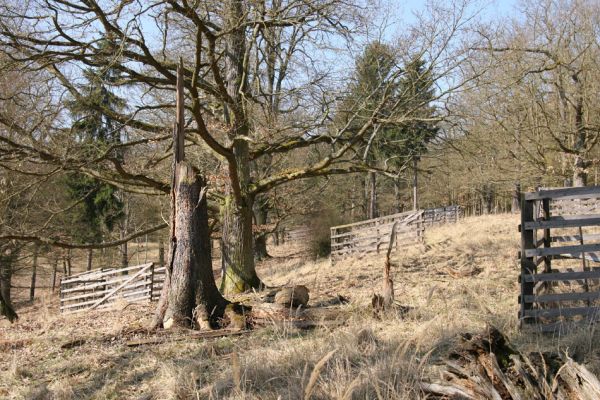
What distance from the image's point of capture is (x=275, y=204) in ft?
71.3

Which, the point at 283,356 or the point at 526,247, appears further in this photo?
the point at 526,247

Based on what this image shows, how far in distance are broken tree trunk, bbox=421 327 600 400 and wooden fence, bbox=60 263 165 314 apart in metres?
13.6

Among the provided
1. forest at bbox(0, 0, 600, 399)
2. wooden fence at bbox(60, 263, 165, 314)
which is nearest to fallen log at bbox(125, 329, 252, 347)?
forest at bbox(0, 0, 600, 399)

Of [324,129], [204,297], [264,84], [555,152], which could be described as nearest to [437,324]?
[204,297]

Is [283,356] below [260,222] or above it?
below

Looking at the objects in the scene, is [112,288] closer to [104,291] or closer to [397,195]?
[104,291]

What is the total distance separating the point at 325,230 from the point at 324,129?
13.0m

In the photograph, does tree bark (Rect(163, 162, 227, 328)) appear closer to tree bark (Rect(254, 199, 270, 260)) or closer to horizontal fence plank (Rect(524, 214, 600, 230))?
horizontal fence plank (Rect(524, 214, 600, 230))

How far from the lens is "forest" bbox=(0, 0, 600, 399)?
4.37 metres

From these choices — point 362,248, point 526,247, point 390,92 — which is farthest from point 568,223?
point 362,248

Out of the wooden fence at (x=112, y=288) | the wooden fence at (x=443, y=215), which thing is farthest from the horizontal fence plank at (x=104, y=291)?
the wooden fence at (x=443, y=215)

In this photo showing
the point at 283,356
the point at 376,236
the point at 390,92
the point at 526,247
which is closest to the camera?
the point at 283,356

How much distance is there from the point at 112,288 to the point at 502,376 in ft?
57.0

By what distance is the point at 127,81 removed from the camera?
396 inches
